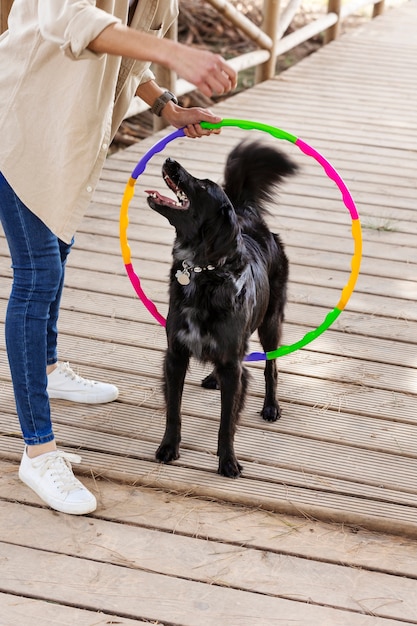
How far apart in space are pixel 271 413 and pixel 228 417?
0.34 m

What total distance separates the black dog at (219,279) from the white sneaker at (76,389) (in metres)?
0.34

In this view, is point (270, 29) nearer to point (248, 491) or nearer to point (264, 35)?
point (264, 35)

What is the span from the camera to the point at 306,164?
550cm

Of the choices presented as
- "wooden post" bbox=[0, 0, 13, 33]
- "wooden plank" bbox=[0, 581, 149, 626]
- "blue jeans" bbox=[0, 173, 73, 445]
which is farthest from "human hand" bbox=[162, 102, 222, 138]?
"wooden post" bbox=[0, 0, 13, 33]

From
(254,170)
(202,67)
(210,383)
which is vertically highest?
(202,67)

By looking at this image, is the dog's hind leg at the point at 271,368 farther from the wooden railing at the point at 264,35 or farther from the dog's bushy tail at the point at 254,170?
the wooden railing at the point at 264,35

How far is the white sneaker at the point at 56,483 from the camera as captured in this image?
2410 millimetres

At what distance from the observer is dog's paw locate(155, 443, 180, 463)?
2676 millimetres

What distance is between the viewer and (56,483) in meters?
2.44

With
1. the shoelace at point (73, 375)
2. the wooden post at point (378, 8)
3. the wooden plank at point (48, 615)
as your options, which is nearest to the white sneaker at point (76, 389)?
the shoelace at point (73, 375)

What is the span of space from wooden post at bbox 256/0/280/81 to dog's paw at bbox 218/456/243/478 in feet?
18.9

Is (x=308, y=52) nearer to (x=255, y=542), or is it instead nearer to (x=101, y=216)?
(x=101, y=216)

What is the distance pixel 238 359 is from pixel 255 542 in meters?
0.56

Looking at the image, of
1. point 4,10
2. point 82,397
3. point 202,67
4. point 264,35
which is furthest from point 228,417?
point 264,35
